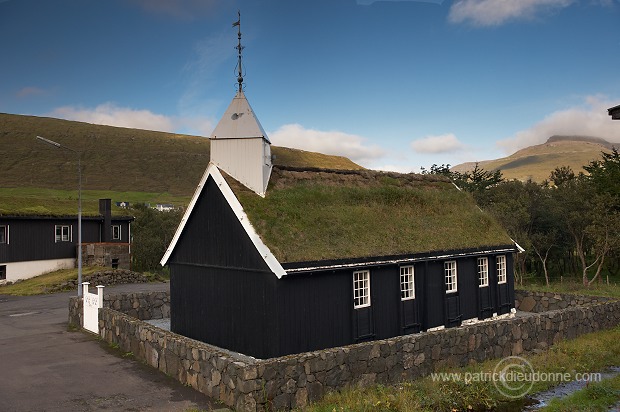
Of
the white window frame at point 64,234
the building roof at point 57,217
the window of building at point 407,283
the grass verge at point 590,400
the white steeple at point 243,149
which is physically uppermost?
the white steeple at point 243,149

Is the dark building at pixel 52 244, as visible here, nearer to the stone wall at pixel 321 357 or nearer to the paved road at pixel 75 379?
the paved road at pixel 75 379

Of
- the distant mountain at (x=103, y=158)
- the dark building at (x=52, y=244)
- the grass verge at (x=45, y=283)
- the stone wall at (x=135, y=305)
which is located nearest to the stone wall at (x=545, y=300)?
the stone wall at (x=135, y=305)

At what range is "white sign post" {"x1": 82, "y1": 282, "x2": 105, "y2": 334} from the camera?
1977 centimetres

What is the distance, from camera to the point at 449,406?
12.0 m

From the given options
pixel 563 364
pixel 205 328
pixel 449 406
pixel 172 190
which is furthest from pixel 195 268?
pixel 172 190

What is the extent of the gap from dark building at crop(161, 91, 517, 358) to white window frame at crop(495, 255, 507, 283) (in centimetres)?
68

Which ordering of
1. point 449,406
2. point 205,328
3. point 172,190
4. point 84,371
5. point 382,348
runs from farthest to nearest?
point 172,190 → point 205,328 → point 84,371 → point 382,348 → point 449,406

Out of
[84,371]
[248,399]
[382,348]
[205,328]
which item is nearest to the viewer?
[248,399]

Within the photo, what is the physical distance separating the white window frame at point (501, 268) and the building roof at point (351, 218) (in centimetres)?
61

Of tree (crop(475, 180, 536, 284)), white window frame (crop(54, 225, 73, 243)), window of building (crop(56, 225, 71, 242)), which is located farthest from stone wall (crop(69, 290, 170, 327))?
tree (crop(475, 180, 536, 284))

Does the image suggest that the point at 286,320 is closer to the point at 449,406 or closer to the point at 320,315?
the point at 320,315

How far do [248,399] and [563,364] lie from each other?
10372 mm

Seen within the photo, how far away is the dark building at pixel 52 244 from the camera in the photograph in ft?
121

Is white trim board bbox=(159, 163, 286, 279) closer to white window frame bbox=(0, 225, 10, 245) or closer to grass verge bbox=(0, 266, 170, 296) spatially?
grass verge bbox=(0, 266, 170, 296)
